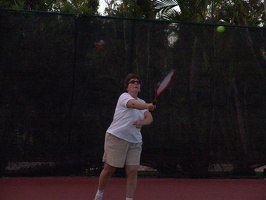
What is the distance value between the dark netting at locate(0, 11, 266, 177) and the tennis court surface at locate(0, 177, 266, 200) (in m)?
0.24

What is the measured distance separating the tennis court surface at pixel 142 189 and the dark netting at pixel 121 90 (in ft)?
0.80

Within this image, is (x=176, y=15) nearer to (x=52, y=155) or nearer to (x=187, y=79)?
(x=187, y=79)

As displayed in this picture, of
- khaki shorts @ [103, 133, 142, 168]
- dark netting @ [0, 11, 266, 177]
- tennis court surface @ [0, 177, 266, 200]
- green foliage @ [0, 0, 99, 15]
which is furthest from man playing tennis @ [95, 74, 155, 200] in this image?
green foliage @ [0, 0, 99, 15]

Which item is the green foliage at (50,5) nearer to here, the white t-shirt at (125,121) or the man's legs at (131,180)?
the white t-shirt at (125,121)

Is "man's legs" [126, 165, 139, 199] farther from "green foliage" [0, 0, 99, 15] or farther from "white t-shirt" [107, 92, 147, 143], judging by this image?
"green foliage" [0, 0, 99, 15]

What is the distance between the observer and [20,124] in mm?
7984

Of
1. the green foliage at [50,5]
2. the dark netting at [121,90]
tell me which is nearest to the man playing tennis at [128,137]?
the dark netting at [121,90]

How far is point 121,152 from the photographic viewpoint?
241 inches

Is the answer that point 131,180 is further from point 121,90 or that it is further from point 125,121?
point 121,90

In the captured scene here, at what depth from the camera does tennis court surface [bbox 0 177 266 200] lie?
711 cm

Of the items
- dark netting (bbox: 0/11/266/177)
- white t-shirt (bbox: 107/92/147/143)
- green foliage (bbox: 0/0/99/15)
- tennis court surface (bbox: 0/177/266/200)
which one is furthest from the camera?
green foliage (bbox: 0/0/99/15)

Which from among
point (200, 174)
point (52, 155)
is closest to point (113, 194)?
point (52, 155)

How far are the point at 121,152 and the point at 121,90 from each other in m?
2.26

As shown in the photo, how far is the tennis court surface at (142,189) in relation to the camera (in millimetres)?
7109
